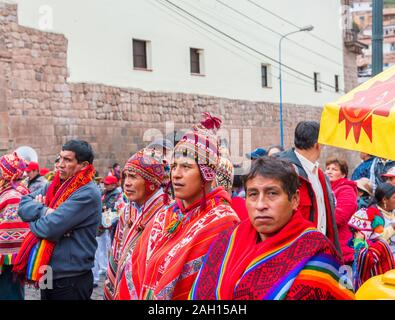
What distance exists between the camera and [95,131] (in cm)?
1636

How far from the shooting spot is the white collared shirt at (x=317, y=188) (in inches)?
149

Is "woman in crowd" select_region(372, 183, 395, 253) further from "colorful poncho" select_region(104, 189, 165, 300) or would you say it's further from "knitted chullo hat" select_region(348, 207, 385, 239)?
"colorful poncho" select_region(104, 189, 165, 300)

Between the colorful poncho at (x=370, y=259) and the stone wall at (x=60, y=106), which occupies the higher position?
the stone wall at (x=60, y=106)

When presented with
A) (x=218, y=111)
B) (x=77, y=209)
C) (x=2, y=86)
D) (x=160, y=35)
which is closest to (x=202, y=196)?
(x=77, y=209)

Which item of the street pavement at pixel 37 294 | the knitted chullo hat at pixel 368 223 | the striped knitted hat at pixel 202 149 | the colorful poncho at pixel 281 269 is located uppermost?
the striped knitted hat at pixel 202 149

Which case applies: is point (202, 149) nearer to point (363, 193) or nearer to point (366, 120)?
point (366, 120)

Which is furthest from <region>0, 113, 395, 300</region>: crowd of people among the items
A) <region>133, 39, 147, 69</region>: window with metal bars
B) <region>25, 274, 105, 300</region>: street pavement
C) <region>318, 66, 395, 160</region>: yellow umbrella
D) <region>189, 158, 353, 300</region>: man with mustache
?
<region>133, 39, 147, 69</region>: window with metal bars

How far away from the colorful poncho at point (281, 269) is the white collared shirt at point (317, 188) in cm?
137

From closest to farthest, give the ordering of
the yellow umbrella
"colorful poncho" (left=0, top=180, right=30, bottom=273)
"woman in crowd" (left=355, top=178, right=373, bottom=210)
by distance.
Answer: the yellow umbrella < "colorful poncho" (left=0, top=180, right=30, bottom=273) < "woman in crowd" (left=355, top=178, right=373, bottom=210)

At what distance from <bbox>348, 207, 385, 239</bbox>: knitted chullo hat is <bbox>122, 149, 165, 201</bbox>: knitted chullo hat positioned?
5.07ft

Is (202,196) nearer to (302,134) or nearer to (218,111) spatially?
(302,134)

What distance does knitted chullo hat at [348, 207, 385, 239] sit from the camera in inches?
163

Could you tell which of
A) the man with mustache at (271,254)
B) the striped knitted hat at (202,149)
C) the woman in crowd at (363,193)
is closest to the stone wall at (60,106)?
the woman in crowd at (363,193)

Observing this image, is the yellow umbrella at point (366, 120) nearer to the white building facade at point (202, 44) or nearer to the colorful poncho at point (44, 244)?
the colorful poncho at point (44, 244)
